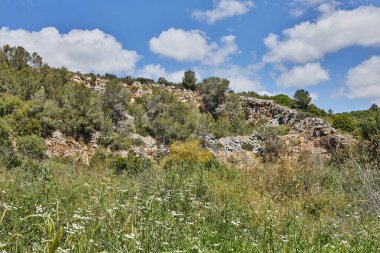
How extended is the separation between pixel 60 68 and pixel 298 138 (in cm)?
2305

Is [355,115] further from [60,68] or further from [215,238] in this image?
[215,238]

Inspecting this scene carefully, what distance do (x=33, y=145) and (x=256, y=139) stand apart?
1558 centimetres

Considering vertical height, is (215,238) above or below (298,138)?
below

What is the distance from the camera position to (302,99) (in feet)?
125

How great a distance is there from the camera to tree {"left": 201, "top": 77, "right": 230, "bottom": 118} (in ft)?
120

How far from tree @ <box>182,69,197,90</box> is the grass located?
3178 cm

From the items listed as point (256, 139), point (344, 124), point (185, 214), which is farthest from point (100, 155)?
point (344, 124)

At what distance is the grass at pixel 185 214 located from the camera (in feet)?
10.4

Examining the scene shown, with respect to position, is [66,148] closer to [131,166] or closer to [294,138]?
[131,166]

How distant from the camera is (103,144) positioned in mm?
24109

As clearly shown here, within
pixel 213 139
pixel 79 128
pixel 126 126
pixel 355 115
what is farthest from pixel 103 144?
pixel 355 115

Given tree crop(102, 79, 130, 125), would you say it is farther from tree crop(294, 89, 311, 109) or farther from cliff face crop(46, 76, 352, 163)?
tree crop(294, 89, 311, 109)

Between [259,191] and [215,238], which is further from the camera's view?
[259,191]

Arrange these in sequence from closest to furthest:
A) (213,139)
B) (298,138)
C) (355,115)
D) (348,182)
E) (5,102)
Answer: (348,182) < (5,102) < (298,138) < (213,139) < (355,115)
